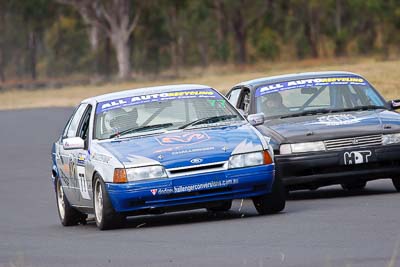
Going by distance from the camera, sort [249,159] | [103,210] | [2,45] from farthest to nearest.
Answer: [2,45]
[103,210]
[249,159]

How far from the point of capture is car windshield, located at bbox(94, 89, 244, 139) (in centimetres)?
1195

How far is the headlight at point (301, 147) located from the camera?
43.1 feet

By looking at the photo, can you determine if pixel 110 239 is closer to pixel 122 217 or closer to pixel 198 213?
pixel 122 217

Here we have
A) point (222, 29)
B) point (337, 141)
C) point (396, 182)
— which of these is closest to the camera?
point (337, 141)

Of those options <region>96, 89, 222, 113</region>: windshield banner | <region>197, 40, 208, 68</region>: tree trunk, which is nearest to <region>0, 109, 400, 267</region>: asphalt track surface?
<region>96, 89, 222, 113</region>: windshield banner

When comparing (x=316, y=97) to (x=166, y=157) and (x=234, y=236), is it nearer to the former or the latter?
(x=166, y=157)

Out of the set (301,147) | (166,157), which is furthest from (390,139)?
(166,157)

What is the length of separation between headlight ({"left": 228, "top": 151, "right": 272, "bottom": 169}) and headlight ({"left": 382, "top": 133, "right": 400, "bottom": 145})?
2.22 m

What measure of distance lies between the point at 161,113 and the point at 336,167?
6.68 ft

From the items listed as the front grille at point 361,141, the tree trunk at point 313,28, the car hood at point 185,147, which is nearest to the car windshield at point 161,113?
the car hood at point 185,147

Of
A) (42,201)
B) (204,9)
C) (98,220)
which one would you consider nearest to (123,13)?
(204,9)

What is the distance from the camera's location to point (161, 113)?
12188 millimetres

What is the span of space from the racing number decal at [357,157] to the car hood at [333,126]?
0.63 feet

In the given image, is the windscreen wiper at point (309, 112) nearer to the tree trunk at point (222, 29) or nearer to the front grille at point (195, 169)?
the front grille at point (195, 169)
